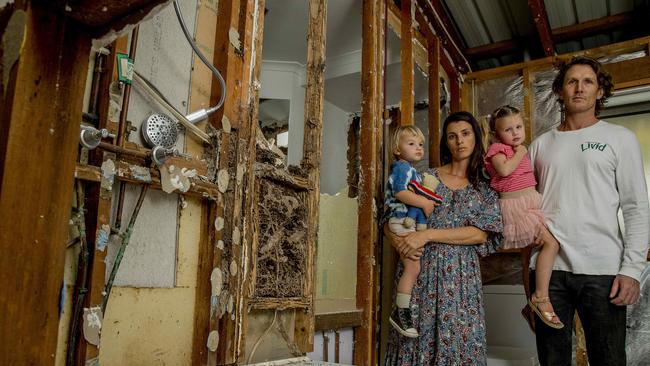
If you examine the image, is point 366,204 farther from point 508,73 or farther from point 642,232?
point 508,73

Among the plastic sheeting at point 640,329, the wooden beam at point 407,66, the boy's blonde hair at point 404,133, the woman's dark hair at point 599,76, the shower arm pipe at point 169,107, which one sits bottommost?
the plastic sheeting at point 640,329

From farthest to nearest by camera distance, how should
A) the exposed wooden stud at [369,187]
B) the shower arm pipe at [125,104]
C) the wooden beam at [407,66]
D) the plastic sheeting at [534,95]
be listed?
the plastic sheeting at [534,95] < the wooden beam at [407,66] < the exposed wooden stud at [369,187] < the shower arm pipe at [125,104]

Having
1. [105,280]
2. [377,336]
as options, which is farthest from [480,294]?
[105,280]

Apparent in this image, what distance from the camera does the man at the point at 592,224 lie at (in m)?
1.53

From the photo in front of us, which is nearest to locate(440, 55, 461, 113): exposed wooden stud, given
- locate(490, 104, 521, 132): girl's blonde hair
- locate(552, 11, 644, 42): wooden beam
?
locate(552, 11, 644, 42): wooden beam

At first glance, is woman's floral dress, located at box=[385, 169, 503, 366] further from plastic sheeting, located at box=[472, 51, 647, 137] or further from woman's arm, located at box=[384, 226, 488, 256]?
plastic sheeting, located at box=[472, 51, 647, 137]

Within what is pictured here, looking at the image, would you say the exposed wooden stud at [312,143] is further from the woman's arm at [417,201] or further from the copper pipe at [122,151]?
the copper pipe at [122,151]

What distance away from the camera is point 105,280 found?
1.00 metres

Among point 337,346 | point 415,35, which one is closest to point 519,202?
point 337,346

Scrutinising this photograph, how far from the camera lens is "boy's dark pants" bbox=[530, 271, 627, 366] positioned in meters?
1.52

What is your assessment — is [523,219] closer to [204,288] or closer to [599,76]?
[599,76]

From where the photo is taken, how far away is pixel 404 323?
66.3 inches

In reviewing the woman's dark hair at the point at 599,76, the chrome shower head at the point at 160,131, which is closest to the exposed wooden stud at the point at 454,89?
the woman's dark hair at the point at 599,76

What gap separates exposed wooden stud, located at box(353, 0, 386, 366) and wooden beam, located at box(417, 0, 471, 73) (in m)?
0.77
